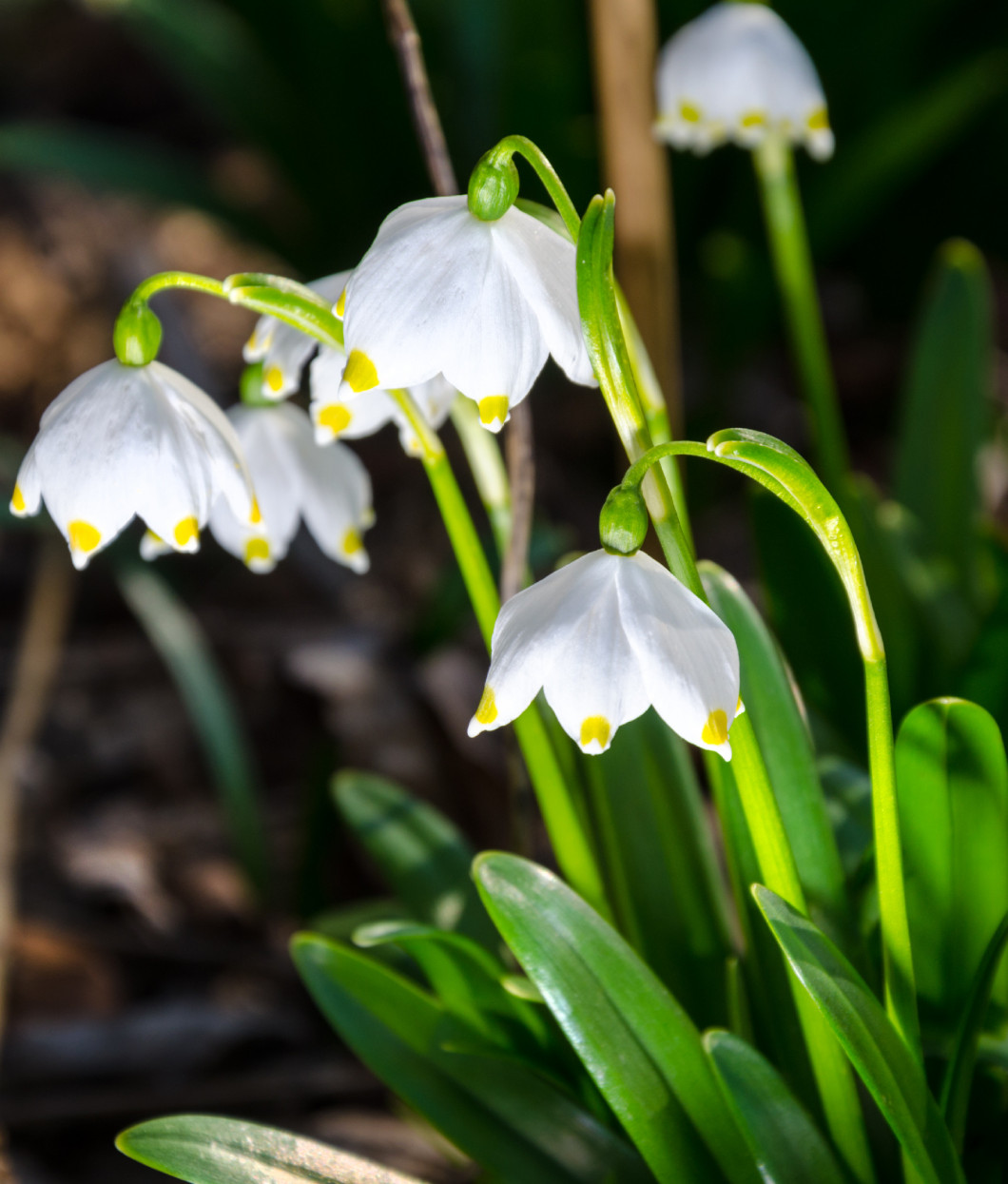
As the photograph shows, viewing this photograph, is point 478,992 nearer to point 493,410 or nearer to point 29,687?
point 493,410

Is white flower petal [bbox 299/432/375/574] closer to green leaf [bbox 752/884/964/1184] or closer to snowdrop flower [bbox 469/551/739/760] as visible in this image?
snowdrop flower [bbox 469/551/739/760]

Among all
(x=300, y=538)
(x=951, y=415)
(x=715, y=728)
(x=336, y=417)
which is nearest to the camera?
(x=715, y=728)

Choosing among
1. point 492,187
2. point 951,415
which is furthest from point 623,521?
point 951,415

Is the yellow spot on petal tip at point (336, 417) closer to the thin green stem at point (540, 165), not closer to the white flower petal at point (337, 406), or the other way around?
the white flower petal at point (337, 406)

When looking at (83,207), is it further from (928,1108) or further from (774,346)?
(928,1108)

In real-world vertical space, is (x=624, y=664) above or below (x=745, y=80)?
below

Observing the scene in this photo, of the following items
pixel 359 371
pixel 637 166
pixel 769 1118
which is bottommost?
pixel 769 1118

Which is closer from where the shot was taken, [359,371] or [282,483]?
[359,371]
